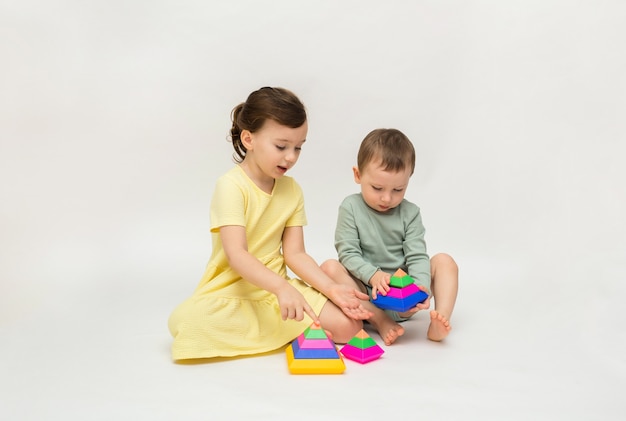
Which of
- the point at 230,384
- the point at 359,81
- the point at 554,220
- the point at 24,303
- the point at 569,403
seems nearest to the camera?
the point at 569,403

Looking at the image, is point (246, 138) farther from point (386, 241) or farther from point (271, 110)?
point (386, 241)

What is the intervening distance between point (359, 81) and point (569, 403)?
7.28 feet

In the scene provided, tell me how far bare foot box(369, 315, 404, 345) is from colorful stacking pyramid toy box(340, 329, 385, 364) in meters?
0.16

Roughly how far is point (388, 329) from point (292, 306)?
18.3 inches

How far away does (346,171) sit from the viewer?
12.4 ft

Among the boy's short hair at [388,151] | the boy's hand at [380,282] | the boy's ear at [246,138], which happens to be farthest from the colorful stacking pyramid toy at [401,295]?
the boy's ear at [246,138]

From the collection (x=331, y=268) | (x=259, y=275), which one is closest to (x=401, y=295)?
(x=331, y=268)

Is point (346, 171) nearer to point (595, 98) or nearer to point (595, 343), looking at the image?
point (595, 98)

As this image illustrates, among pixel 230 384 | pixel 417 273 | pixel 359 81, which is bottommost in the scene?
pixel 230 384

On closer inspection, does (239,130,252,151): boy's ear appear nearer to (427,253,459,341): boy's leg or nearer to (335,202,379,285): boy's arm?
(335,202,379,285): boy's arm

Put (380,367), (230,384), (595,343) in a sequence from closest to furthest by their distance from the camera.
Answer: (230,384), (380,367), (595,343)

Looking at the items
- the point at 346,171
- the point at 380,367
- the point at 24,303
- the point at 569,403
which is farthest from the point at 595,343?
the point at 24,303

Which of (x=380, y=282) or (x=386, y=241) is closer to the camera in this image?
(x=380, y=282)

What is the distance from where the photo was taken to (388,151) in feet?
8.32
